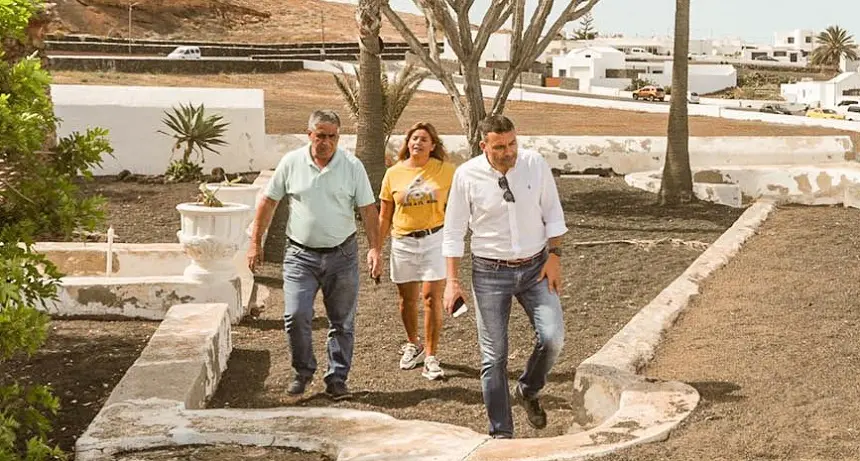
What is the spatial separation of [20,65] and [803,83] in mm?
70674

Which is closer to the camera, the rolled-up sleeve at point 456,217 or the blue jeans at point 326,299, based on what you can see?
the rolled-up sleeve at point 456,217

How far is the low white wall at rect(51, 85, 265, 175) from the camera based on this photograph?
17578mm

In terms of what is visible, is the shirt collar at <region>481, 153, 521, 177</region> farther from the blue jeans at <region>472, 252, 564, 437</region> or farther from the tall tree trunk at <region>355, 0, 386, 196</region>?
the tall tree trunk at <region>355, 0, 386, 196</region>

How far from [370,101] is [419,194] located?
8.46 m

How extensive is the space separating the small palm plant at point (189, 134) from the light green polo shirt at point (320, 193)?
10.3 metres

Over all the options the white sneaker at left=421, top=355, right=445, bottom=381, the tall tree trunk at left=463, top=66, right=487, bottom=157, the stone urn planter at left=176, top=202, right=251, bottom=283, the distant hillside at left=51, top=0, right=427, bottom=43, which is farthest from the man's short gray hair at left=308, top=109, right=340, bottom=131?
the distant hillside at left=51, top=0, right=427, bottom=43

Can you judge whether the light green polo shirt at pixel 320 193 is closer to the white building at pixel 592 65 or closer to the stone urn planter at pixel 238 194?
the stone urn planter at pixel 238 194

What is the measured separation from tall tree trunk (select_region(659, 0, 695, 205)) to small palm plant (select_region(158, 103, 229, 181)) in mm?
6132

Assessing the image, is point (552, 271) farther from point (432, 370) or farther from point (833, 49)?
point (833, 49)

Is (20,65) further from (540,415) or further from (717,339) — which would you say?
(717,339)

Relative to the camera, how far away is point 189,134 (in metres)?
17.3

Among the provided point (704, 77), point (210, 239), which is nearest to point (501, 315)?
point (210, 239)

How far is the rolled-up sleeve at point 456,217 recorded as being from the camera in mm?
6031

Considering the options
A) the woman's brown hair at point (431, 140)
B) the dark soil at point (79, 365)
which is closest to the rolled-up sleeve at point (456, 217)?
the woman's brown hair at point (431, 140)
